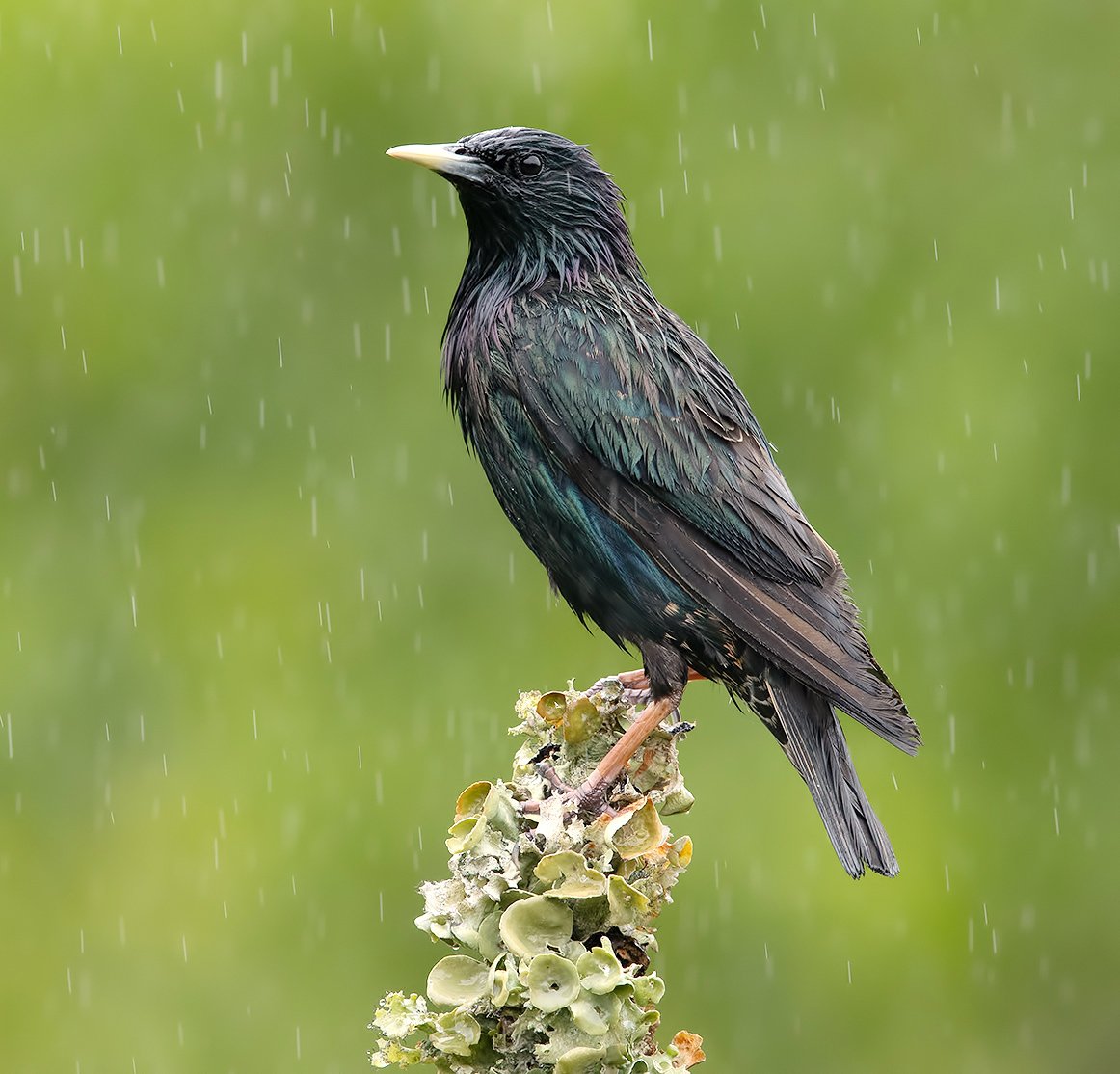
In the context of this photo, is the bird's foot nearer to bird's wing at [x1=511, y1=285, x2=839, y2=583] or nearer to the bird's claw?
the bird's claw

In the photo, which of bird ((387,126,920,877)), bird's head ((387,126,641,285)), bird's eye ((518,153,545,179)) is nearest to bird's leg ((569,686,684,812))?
bird ((387,126,920,877))

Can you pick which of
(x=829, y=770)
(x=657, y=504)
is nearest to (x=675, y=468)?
(x=657, y=504)

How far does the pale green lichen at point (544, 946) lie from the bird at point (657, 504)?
0.87 m

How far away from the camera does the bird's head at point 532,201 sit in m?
4.75

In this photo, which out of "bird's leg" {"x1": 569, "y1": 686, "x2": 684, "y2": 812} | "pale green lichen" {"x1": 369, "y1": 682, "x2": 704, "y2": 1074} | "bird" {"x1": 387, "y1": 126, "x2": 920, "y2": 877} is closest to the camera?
"pale green lichen" {"x1": 369, "y1": 682, "x2": 704, "y2": 1074}

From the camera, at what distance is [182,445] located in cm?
962

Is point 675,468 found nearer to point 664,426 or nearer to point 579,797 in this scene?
point 664,426

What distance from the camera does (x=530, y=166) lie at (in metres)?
4.82

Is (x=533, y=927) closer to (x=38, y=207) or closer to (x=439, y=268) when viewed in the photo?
(x=439, y=268)

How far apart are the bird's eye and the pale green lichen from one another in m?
1.98

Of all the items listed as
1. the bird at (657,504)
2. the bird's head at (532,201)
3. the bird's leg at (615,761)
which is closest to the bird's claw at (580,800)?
the bird's leg at (615,761)

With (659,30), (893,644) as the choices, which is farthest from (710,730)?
(659,30)

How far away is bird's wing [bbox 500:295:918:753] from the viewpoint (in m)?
4.37

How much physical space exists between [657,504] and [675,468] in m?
0.10
